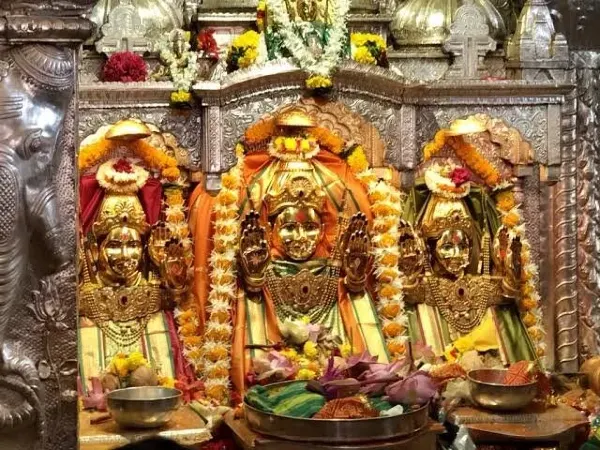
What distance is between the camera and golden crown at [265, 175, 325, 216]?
834 cm

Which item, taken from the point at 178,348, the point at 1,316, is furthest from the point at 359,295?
the point at 1,316

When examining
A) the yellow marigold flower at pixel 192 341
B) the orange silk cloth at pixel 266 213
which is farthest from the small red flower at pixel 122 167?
the yellow marigold flower at pixel 192 341

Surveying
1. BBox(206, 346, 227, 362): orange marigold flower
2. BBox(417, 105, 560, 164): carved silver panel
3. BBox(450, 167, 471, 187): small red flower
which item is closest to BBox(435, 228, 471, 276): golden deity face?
A: BBox(450, 167, 471, 187): small red flower

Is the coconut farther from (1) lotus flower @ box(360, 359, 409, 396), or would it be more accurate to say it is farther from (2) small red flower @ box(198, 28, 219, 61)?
(2) small red flower @ box(198, 28, 219, 61)

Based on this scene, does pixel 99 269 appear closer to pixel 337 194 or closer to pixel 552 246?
pixel 337 194

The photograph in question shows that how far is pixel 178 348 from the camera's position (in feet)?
27.0

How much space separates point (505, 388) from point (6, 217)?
12.3 ft

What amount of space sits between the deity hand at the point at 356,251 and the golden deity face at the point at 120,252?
1.36 meters

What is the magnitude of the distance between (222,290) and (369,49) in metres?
2.10

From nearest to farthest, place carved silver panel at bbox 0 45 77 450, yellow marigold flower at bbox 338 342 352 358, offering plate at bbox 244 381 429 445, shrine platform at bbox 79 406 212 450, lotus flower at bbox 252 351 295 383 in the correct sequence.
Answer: carved silver panel at bbox 0 45 77 450 < offering plate at bbox 244 381 429 445 < shrine platform at bbox 79 406 212 450 < lotus flower at bbox 252 351 295 383 < yellow marigold flower at bbox 338 342 352 358

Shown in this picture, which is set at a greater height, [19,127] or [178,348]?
[19,127]

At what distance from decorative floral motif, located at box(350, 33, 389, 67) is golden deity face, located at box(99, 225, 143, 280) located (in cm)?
201

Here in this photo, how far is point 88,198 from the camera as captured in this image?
27.0 feet

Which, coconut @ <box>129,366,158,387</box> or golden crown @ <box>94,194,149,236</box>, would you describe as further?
golden crown @ <box>94,194,149,236</box>
